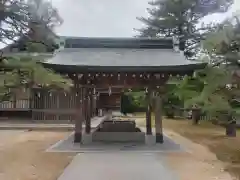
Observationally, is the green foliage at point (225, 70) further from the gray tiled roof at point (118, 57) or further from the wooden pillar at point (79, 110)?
the wooden pillar at point (79, 110)

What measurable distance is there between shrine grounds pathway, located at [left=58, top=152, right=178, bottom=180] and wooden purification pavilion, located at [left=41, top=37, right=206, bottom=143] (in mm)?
2484

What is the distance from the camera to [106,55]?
39.5 feet

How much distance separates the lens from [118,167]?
24.0 ft

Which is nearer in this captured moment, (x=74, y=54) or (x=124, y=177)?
(x=124, y=177)

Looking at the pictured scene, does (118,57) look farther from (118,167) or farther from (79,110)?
(118,167)

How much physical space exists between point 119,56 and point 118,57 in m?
0.18

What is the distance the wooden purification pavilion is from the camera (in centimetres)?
1009

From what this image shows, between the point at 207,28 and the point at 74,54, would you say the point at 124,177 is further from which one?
the point at 207,28

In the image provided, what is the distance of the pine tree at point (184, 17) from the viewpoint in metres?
25.5

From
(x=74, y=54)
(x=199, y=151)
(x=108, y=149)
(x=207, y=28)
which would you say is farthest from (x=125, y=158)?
(x=207, y=28)

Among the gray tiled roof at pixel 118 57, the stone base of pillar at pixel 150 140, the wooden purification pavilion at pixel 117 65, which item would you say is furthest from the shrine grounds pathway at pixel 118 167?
the gray tiled roof at pixel 118 57

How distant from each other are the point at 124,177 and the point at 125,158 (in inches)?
86.7

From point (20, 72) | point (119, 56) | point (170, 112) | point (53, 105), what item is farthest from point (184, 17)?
point (20, 72)

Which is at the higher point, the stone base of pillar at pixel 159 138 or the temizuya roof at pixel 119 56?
the temizuya roof at pixel 119 56
